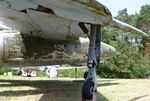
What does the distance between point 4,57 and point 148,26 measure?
142 feet

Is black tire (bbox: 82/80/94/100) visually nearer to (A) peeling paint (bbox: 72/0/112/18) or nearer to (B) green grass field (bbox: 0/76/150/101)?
(B) green grass field (bbox: 0/76/150/101)

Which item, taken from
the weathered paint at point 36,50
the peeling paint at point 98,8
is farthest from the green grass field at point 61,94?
the peeling paint at point 98,8

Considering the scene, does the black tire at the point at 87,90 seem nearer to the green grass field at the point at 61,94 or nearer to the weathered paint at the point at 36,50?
the green grass field at the point at 61,94

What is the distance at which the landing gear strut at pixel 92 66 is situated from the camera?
29.8 ft

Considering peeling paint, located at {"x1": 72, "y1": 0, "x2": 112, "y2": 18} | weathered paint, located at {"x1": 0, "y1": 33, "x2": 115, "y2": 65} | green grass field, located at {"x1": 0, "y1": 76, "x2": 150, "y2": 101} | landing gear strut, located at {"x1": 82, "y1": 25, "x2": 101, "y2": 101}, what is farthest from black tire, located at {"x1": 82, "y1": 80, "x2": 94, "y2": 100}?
weathered paint, located at {"x1": 0, "y1": 33, "x2": 115, "y2": 65}

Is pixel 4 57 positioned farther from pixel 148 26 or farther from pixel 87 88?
pixel 148 26

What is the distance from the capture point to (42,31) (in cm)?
1021

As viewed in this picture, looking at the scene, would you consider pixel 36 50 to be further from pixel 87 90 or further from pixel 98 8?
pixel 98 8

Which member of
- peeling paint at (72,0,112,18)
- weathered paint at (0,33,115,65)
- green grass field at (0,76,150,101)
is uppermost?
peeling paint at (72,0,112,18)

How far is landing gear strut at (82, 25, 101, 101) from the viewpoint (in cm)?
909

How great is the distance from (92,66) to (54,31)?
1.48m

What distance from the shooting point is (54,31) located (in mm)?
10016

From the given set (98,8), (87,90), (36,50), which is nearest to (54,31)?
(36,50)

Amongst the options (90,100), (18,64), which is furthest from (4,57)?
(90,100)
